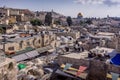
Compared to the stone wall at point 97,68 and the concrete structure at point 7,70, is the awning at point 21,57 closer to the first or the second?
the stone wall at point 97,68

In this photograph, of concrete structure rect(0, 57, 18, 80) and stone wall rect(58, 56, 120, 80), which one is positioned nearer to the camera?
concrete structure rect(0, 57, 18, 80)

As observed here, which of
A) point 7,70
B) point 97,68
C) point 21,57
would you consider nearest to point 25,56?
point 21,57

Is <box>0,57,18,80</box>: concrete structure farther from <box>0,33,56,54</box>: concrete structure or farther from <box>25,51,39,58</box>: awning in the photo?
<box>25,51,39,58</box>: awning

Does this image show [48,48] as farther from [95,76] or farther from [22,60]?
[95,76]

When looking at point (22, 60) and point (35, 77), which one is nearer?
point (35, 77)

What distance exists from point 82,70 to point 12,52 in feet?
39.7

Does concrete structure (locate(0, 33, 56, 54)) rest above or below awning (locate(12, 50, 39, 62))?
above

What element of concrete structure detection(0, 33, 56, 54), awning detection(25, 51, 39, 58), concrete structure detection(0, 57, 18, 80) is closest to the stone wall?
concrete structure detection(0, 57, 18, 80)

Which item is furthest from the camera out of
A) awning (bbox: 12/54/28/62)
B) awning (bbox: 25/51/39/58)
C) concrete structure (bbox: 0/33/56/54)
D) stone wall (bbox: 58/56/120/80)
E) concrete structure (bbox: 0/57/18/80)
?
concrete structure (bbox: 0/33/56/54)

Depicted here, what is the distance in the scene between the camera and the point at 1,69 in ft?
35.3

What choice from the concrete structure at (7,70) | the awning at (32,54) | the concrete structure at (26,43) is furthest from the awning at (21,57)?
the concrete structure at (7,70)

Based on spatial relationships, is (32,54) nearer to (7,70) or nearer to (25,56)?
(25,56)

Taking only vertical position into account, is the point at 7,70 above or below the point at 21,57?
above

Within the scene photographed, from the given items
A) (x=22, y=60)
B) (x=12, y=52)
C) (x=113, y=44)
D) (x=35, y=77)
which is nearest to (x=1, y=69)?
(x=35, y=77)
